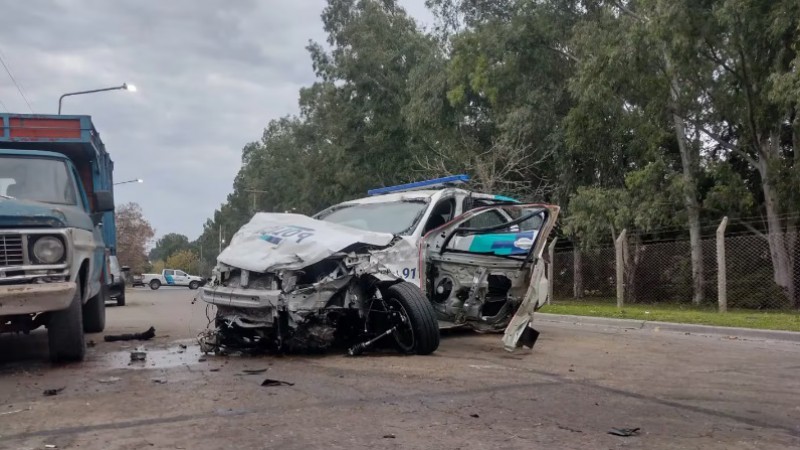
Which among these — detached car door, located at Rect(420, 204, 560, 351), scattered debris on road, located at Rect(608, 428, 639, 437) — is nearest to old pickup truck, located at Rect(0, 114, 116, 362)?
detached car door, located at Rect(420, 204, 560, 351)

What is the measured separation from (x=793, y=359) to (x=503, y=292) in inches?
127

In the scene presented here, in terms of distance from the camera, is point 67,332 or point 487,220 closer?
point 67,332

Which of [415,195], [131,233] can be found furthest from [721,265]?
[131,233]

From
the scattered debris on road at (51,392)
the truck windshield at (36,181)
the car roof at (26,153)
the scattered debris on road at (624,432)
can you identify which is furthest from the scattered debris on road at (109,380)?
the scattered debris on road at (624,432)

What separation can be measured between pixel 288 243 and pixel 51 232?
214 cm

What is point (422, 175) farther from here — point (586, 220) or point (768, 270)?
point (768, 270)

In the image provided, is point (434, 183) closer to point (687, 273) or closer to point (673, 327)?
point (673, 327)

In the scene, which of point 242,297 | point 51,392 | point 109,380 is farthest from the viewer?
point 242,297

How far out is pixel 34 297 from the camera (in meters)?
6.04

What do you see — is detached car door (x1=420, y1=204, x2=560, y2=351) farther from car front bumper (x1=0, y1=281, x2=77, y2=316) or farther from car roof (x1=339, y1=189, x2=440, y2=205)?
car front bumper (x1=0, y1=281, x2=77, y2=316)

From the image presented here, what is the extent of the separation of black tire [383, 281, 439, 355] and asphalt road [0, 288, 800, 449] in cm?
16

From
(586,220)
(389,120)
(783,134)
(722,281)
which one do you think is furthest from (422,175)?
(722,281)

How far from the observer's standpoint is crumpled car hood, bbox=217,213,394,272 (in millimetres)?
6938

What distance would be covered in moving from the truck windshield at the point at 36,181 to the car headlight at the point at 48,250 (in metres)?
1.38
